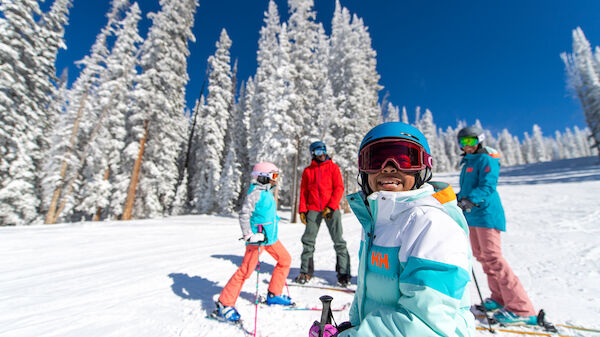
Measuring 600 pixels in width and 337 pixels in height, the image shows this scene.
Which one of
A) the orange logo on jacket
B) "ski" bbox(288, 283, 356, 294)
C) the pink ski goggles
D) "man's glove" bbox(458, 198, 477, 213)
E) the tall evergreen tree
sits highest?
the tall evergreen tree

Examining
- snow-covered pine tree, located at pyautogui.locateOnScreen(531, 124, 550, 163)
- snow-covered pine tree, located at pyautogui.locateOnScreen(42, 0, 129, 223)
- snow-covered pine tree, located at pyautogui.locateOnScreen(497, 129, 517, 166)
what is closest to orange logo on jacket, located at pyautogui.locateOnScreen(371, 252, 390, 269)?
snow-covered pine tree, located at pyautogui.locateOnScreen(42, 0, 129, 223)

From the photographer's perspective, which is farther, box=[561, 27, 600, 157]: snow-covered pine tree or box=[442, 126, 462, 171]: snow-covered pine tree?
box=[442, 126, 462, 171]: snow-covered pine tree

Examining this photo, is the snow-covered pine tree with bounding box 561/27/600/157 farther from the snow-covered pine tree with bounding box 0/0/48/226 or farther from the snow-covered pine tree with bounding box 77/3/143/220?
the snow-covered pine tree with bounding box 0/0/48/226

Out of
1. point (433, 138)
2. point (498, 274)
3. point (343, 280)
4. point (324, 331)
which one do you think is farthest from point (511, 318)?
point (433, 138)

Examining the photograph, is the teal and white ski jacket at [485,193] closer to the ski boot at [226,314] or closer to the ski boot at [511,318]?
the ski boot at [511,318]

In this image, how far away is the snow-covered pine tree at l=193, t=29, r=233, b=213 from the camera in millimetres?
26547

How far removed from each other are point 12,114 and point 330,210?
Answer: 2044 cm

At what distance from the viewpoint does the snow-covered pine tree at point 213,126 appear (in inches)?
1045

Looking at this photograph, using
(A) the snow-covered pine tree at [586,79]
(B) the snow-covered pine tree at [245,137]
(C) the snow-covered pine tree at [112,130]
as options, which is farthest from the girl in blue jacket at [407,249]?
(A) the snow-covered pine tree at [586,79]

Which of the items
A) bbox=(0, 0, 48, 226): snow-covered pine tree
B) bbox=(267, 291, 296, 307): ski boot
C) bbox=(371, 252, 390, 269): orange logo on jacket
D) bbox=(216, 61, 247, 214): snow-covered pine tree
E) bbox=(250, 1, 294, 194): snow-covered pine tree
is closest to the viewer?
bbox=(371, 252, 390, 269): orange logo on jacket

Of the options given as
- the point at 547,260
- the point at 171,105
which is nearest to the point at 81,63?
the point at 171,105

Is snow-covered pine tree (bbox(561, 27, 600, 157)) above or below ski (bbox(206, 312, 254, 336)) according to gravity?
above

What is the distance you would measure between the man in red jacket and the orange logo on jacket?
353cm

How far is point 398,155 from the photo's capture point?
155 cm
